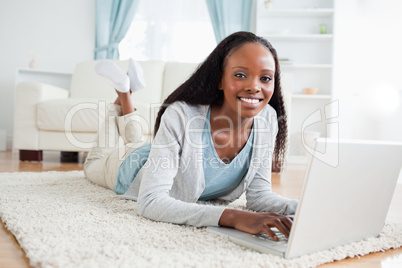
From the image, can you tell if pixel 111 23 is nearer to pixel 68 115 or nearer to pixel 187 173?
pixel 68 115

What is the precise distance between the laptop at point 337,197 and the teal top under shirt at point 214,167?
276 mm

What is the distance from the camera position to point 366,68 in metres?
4.36

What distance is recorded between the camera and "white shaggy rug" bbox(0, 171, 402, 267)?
2.67 ft

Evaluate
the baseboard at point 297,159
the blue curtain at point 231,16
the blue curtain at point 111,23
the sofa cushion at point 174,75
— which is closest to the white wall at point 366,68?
the baseboard at point 297,159

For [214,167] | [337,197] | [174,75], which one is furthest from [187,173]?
[174,75]

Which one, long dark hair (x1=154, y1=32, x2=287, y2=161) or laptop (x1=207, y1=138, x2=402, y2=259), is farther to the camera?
long dark hair (x1=154, y1=32, x2=287, y2=161)

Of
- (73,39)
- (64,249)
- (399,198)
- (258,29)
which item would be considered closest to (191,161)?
(64,249)

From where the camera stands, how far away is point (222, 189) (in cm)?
140

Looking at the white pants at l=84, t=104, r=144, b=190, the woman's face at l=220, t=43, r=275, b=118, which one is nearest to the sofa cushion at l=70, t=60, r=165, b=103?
the white pants at l=84, t=104, r=144, b=190

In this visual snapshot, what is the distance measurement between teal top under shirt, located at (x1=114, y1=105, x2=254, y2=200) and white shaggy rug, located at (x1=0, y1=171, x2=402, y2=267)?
142mm

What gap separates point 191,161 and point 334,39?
363cm

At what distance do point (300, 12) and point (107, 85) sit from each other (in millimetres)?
2250

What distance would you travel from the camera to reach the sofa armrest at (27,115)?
305 centimetres

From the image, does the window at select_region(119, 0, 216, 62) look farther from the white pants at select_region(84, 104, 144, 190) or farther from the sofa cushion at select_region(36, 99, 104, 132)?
the white pants at select_region(84, 104, 144, 190)
